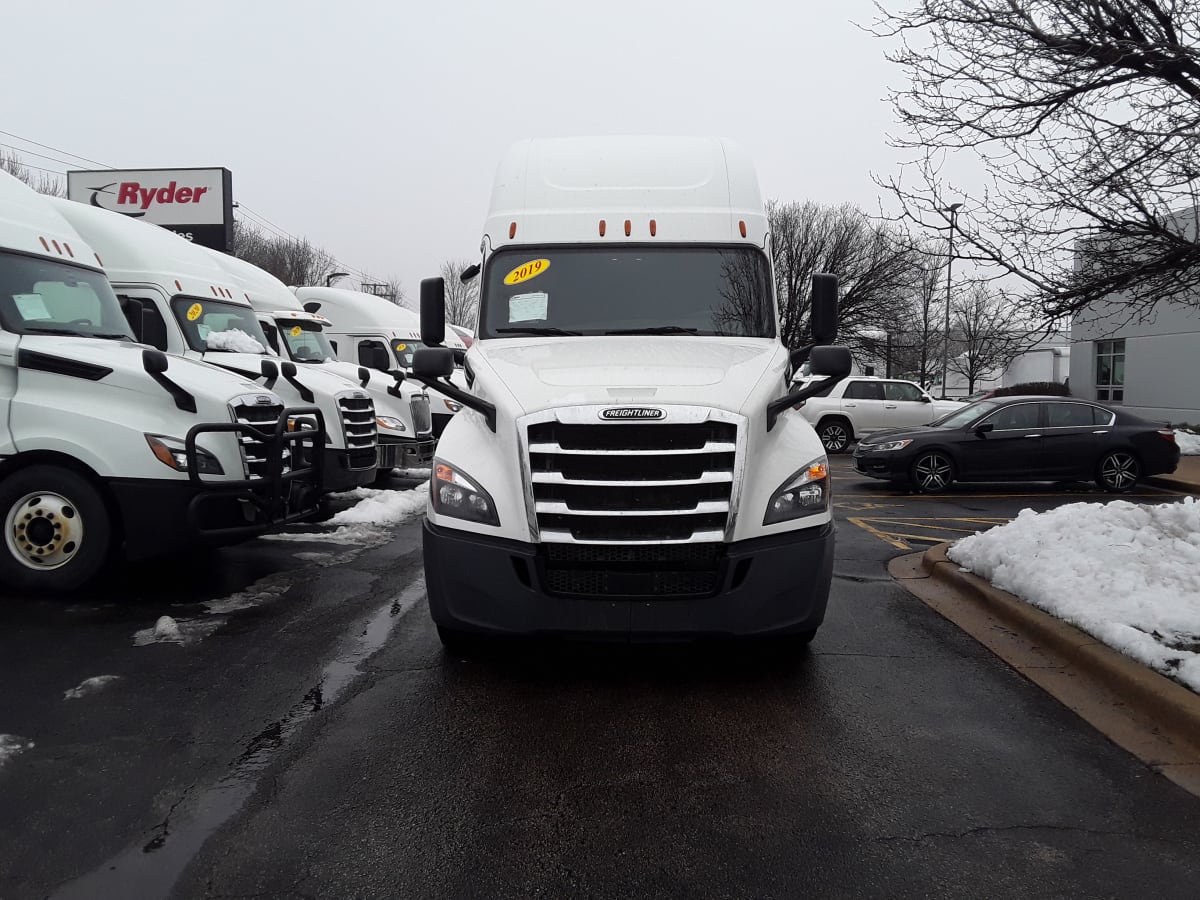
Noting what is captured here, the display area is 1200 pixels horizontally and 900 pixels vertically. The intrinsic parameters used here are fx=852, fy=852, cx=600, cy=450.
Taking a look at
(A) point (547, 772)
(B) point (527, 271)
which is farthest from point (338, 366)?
(A) point (547, 772)

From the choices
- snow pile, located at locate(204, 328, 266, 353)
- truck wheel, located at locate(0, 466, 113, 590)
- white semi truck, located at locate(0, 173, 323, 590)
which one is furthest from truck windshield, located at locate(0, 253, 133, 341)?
snow pile, located at locate(204, 328, 266, 353)

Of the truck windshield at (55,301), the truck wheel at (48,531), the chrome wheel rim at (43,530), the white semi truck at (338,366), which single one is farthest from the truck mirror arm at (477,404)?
the white semi truck at (338,366)

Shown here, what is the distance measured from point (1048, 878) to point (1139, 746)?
4.61 ft

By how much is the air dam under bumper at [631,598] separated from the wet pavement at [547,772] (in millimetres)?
421

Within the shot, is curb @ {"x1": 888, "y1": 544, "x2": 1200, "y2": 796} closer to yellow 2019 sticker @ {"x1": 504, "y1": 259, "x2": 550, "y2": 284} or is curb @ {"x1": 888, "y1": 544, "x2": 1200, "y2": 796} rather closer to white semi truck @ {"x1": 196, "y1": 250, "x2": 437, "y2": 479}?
yellow 2019 sticker @ {"x1": 504, "y1": 259, "x2": 550, "y2": 284}

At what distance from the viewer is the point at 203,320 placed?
32.5 feet

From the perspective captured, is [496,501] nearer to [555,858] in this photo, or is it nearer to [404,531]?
[555,858]

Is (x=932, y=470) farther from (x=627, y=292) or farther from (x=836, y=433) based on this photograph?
(x=627, y=292)

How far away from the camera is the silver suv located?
791 inches

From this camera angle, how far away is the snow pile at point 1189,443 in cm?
1827

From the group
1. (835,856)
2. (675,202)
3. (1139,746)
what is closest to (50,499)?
(675,202)

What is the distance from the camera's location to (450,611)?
4.40 m

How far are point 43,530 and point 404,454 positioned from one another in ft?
22.5

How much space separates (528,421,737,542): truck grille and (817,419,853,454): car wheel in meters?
16.9
